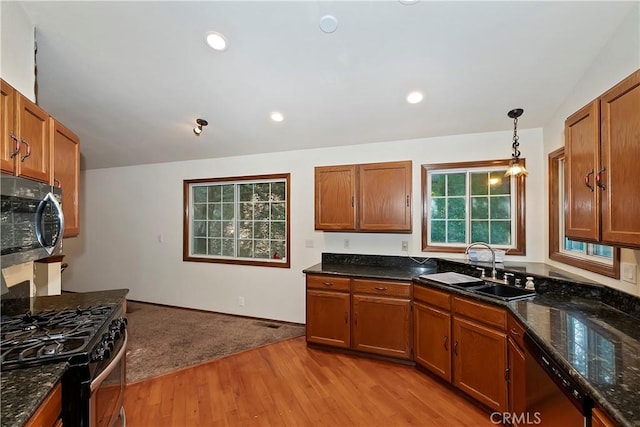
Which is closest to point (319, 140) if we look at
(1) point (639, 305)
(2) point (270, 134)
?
(2) point (270, 134)

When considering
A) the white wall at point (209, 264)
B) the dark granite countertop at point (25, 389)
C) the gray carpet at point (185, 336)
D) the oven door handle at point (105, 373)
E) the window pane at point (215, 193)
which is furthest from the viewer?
the window pane at point (215, 193)

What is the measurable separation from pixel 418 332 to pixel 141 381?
2542 mm

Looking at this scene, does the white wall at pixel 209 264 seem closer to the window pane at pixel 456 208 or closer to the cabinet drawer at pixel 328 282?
the window pane at pixel 456 208

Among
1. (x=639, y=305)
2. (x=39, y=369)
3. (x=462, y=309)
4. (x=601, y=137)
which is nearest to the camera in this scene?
(x=39, y=369)

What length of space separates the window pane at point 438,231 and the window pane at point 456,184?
36 centimetres

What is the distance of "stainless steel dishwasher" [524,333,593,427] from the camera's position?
1.11 metres

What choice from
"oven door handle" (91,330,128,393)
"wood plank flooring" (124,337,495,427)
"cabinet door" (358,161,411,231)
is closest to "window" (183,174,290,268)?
"cabinet door" (358,161,411,231)

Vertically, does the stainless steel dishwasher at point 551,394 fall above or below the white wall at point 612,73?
below

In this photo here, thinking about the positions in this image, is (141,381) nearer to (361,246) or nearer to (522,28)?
(361,246)

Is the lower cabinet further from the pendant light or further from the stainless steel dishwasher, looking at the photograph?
the pendant light

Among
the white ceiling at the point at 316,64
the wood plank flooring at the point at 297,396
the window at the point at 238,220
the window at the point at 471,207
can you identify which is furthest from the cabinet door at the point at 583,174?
the window at the point at 238,220

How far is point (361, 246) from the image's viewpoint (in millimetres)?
3506

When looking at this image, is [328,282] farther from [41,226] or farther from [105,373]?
[41,226]

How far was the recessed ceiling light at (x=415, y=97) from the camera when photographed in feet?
8.67
